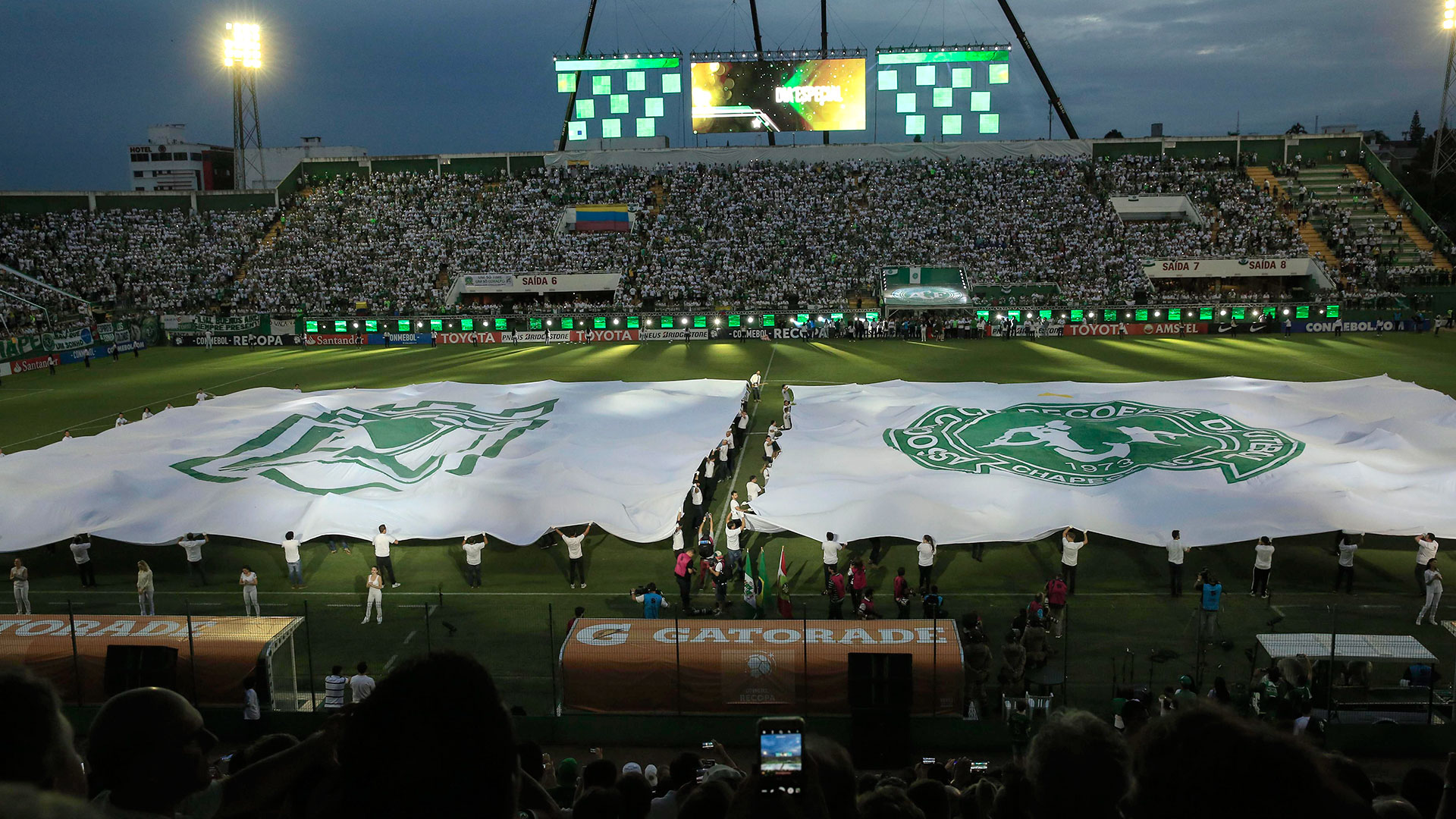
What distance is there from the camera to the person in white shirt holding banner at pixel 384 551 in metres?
18.4

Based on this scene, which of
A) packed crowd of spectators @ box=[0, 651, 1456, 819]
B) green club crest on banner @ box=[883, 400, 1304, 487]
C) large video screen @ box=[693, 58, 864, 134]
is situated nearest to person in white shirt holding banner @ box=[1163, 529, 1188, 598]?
green club crest on banner @ box=[883, 400, 1304, 487]

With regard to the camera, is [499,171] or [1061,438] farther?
[499,171]

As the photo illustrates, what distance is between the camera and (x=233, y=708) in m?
13.5

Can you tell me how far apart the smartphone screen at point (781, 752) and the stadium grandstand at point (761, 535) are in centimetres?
2

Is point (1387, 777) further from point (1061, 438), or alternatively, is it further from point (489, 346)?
point (489, 346)

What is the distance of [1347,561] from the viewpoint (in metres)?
17.0

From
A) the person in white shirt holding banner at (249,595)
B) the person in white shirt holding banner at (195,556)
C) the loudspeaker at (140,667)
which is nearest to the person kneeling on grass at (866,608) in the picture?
the loudspeaker at (140,667)

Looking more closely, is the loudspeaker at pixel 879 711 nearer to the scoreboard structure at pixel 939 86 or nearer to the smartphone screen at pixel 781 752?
the smartphone screen at pixel 781 752

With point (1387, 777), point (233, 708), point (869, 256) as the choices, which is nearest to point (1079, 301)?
point (869, 256)

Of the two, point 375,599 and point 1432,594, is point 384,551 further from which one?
point 1432,594

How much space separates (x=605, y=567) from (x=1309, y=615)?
43.9ft

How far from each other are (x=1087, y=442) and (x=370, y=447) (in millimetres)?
17190

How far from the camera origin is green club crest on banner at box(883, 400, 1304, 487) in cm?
1983

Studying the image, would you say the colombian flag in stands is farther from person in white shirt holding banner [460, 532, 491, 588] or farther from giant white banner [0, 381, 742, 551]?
person in white shirt holding banner [460, 532, 491, 588]
